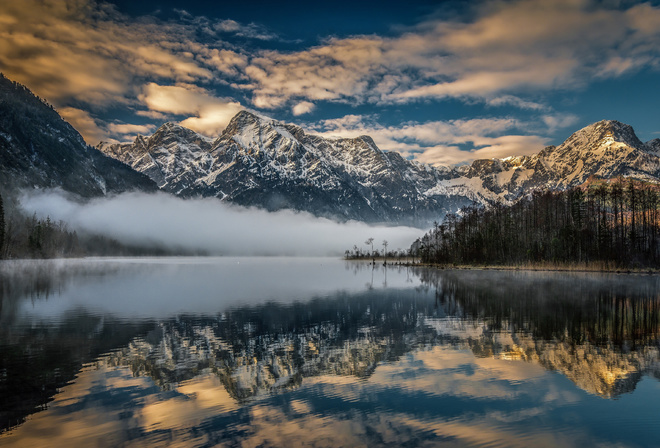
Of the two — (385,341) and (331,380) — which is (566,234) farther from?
(331,380)

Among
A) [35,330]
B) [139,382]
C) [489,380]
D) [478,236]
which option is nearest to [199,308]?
[35,330]

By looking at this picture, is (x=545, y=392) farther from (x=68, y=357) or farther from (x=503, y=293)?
(x=503, y=293)

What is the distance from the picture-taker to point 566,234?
12875cm

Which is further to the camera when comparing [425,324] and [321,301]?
[321,301]

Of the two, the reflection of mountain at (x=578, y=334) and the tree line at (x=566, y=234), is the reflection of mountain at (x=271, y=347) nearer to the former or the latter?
the reflection of mountain at (x=578, y=334)

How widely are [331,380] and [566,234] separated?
129987 millimetres

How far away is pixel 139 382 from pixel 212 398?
495cm

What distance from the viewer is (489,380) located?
20500 mm

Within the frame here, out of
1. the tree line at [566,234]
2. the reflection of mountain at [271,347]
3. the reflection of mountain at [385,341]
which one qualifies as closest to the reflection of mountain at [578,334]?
the reflection of mountain at [385,341]

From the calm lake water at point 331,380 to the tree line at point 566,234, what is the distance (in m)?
98.5

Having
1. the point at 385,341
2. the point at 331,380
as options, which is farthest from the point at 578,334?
the point at 331,380

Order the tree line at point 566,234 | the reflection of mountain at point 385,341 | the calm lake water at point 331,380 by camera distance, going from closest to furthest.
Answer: the calm lake water at point 331,380
the reflection of mountain at point 385,341
the tree line at point 566,234

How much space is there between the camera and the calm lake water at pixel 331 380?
14.6m

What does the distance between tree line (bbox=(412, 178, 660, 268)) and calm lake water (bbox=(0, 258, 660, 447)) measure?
323 feet
